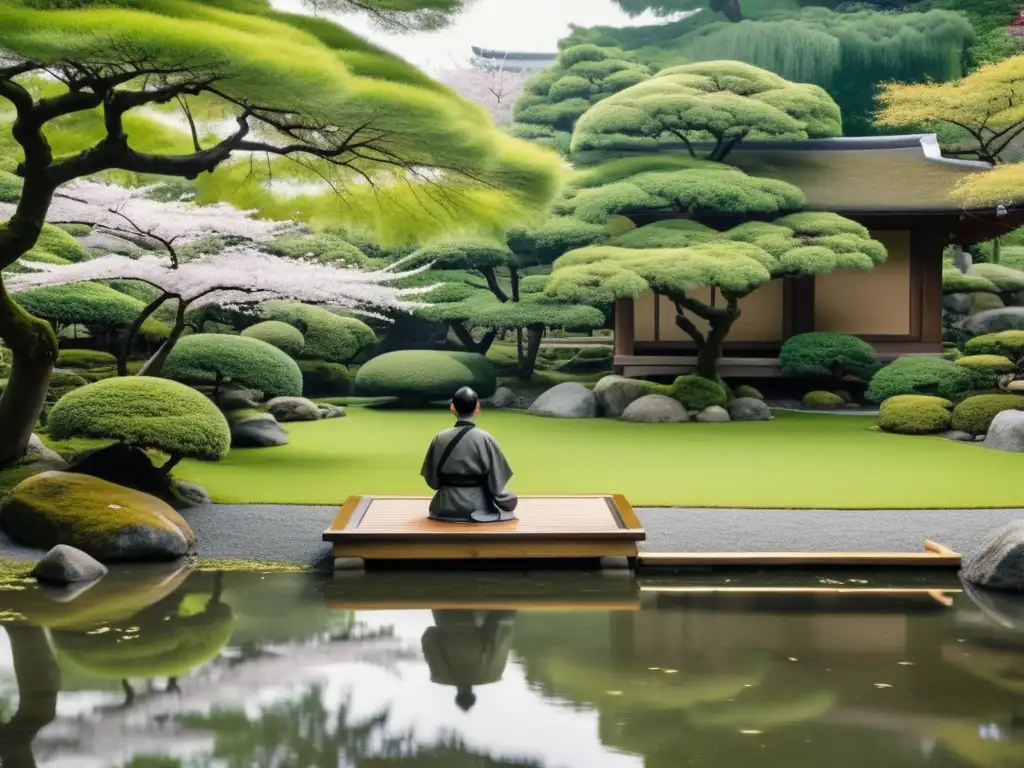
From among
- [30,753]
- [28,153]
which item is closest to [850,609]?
[30,753]

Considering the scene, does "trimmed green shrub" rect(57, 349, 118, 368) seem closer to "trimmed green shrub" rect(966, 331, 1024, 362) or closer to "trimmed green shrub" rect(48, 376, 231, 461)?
"trimmed green shrub" rect(48, 376, 231, 461)

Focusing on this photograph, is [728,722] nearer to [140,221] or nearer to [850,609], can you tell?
[850,609]

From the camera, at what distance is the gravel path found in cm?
736

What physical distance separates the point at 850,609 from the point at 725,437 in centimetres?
791

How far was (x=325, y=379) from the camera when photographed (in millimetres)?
19672

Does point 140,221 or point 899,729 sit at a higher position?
point 140,221

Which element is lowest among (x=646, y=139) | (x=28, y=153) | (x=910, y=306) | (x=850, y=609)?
(x=850, y=609)

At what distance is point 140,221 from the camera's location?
11195 mm

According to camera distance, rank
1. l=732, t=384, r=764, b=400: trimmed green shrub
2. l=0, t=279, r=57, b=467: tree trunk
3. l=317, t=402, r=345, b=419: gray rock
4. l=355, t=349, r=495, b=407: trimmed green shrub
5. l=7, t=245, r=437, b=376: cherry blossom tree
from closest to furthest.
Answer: l=0, t=279, r=57, b=467: tree trunk
l=7, t=245, r=437, b=376: cherry blossom tree
l=317, t=402, r=345, b=419: gray rock
l=732, t=384, r=764, b=400: trimmed green shrub
l=355, t=349, r=495, b=407: trimmed green shrub

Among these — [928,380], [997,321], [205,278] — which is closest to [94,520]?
[205,278]

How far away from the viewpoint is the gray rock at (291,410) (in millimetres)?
15820

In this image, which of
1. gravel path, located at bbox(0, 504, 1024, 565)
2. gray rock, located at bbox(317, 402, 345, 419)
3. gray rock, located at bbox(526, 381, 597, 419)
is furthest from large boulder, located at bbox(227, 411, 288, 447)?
gray rock, located at bbox(526, 381, 597, 419)

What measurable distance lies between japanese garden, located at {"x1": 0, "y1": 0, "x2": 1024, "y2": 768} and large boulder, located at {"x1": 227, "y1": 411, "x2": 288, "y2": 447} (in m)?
0.06

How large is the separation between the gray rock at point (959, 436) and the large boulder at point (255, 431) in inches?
310
